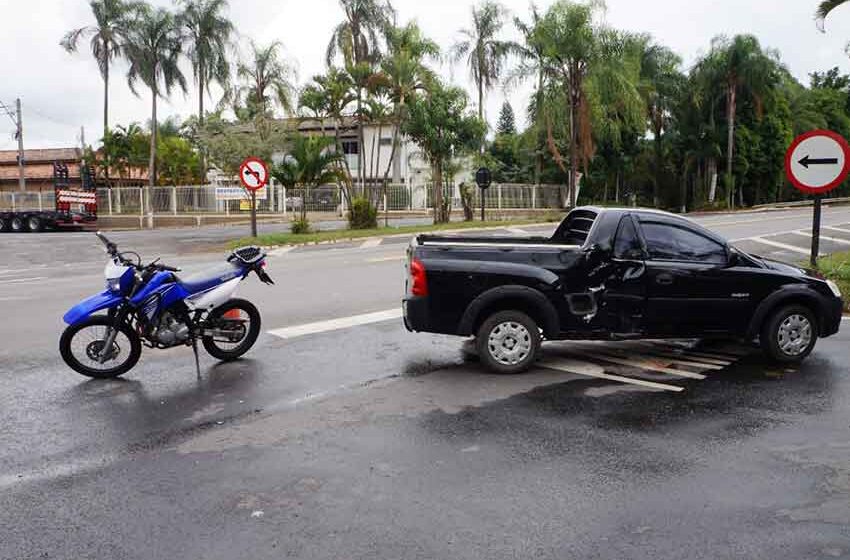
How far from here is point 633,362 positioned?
7.57 metres

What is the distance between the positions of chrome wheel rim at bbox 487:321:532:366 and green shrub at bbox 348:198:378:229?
68.3 ft

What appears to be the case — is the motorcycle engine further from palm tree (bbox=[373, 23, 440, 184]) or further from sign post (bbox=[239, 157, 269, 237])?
palm tree (bbox=[373, 23, 440, 184])

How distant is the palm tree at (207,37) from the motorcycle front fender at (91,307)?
3603cm

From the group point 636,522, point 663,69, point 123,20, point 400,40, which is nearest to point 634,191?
point 663,69

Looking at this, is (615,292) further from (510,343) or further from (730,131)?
(730,131)

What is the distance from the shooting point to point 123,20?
125 feet

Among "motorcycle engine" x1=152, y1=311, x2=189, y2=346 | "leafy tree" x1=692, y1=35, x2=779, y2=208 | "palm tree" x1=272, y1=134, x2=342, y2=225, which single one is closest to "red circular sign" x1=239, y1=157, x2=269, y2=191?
"palm tree" x1=272, y1=134, x2=342, y2=225

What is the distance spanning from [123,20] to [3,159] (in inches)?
1249

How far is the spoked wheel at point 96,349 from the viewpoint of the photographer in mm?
6949

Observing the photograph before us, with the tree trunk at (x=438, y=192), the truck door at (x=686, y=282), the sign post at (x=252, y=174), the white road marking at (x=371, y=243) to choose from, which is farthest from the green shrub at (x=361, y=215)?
the truck door at (x=686, y=282)

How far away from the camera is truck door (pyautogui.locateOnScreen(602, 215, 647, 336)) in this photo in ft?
23.4

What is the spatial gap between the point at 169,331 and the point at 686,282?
5.11 m

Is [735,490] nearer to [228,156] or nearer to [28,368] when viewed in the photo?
[28,368]

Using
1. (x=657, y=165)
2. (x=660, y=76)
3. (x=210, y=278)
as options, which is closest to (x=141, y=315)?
(x=210, y=278)
